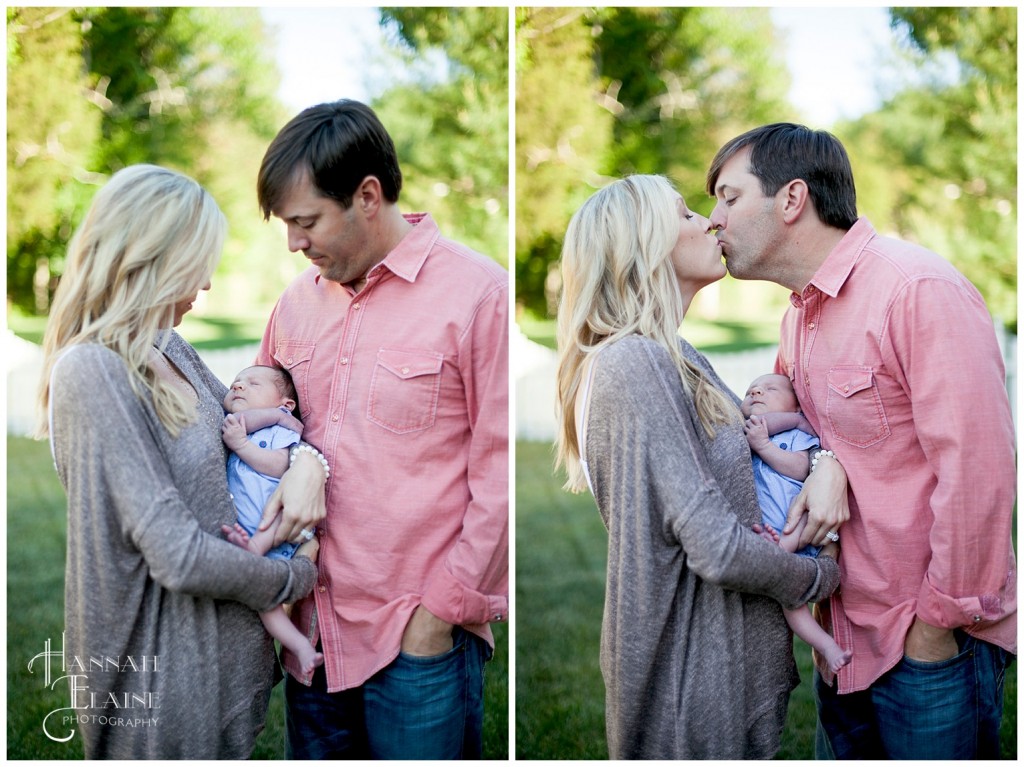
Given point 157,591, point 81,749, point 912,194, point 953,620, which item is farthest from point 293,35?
point 912,194

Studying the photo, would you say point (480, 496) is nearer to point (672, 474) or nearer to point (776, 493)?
point (672, 474)

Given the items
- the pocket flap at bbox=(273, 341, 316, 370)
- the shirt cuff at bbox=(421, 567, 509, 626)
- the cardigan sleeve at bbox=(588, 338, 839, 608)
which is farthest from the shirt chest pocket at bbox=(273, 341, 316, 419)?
the cardigan sleeve at bbox=(588, 338, 839, 608)

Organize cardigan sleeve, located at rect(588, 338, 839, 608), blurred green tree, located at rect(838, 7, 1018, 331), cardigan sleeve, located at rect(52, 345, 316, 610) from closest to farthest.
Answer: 1. cardigan sleeve, located at rect(52, 345, 316, 610)
2. cardigan sleeve, located at rect(588, 338, 839, 608)
3. blurred green tree, located at rect(838, 7, 1018, 331)

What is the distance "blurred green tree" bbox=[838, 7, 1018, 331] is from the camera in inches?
220

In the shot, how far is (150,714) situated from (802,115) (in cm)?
421

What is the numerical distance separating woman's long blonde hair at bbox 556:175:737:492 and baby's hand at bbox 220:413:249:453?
0.79 metres

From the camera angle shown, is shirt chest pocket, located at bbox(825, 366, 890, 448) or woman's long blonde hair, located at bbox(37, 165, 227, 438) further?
shirt chest pocket, located at bbox(825, 366, 890, 448)

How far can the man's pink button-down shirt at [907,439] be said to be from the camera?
228cm

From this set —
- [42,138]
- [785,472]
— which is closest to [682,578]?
[785,472]

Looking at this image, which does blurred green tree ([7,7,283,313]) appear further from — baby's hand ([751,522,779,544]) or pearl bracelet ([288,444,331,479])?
baby's hand ([751,522,779,544])

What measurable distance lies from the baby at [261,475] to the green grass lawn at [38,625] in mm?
896

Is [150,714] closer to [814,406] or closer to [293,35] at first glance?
[814,406]

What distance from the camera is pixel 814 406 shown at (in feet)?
8.38

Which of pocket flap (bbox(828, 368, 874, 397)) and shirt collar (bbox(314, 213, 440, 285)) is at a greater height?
shirt collar (bbox(314, 213, 440, 285))
